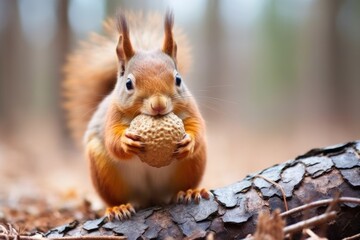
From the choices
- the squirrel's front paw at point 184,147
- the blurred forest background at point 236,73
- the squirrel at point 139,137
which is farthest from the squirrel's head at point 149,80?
the blurred forest background at point 236,73

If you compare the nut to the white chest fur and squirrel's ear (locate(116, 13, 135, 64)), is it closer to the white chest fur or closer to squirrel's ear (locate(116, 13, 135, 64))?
the white chest fur

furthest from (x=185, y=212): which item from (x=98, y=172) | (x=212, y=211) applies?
(x=98, y=172)

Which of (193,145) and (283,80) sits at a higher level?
(283,80)

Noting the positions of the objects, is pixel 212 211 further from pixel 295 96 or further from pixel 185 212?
pixel 295 96

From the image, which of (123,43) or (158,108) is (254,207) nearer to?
(158,108)

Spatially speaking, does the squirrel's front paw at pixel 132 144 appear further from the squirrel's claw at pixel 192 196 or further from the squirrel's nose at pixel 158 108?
the squirrel's claw at pixel 192 196
